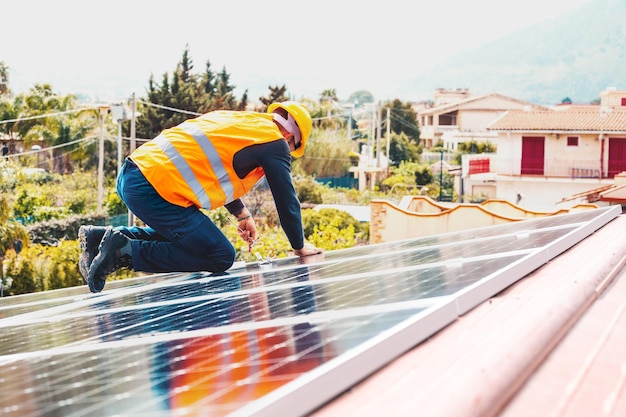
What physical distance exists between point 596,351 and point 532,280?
856 millimetres

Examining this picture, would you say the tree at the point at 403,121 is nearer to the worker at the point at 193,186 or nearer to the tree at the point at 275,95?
the tree at the point at 275,95

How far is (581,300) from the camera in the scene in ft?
7.61

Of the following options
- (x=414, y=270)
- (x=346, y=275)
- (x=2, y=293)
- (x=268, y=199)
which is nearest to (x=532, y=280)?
(x=414, y=270)

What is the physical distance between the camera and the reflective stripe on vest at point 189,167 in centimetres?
406

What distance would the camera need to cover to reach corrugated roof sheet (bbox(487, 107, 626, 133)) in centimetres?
3594

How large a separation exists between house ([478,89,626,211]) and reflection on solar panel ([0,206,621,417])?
33.3 meters

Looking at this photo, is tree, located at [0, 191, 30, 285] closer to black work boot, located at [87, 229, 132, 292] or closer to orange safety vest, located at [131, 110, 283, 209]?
black work boot, located at [87, 229, 132, 292]

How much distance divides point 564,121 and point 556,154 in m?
1.54

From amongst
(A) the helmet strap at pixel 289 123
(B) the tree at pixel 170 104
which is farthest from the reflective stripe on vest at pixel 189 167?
(B) the tree at pixel 170 104

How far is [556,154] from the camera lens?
3647 centimetres

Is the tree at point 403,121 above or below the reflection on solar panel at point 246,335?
above

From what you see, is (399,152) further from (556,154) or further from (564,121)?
(556,154)

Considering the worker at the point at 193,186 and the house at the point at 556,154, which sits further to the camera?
the house at the point at 556,154

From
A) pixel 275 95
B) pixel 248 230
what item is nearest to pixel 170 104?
pixel 275 95
